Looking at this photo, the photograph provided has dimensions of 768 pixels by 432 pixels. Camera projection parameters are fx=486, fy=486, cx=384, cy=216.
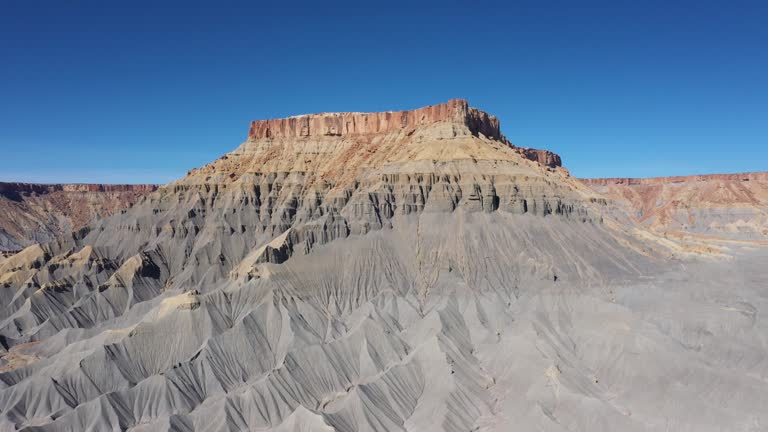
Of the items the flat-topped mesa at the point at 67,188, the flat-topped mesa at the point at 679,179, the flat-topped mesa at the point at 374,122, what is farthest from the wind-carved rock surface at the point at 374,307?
the flat-topped mesa at the point at 679,179

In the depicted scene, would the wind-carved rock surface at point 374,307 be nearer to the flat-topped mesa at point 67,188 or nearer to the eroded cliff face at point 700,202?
the eroded cliff face at point 700,202

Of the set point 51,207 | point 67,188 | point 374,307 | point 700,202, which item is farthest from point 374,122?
point 67,188

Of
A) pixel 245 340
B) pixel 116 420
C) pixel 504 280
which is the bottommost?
pixel 116 420

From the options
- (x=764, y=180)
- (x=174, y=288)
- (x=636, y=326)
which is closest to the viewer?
(x=636, y=326)

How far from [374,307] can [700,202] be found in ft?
470

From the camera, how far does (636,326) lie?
53.6 m

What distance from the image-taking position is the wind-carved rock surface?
Answer: 44.4 metres

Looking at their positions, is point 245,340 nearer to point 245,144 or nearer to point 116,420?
point 116,420

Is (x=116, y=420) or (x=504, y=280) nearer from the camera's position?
(x=116, y=420)

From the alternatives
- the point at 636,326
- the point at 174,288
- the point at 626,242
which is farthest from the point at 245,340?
the point at 626,242

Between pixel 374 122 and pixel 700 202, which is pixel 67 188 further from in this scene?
pixel 700 202

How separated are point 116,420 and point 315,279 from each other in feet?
97.6

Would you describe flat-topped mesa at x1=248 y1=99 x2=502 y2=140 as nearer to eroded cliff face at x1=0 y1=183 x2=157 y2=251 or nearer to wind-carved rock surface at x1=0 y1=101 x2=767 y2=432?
wind-carved rock surface at x1=0 y1=101 x2=767 y2=432

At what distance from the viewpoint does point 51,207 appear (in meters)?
170
